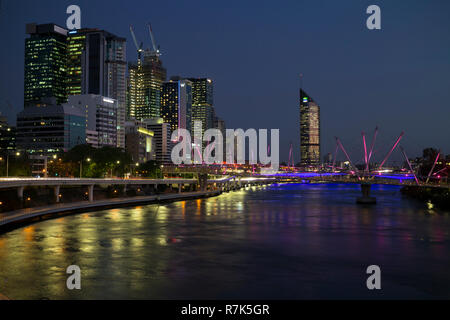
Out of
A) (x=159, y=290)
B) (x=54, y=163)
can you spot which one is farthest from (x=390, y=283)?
(x=54, y=163)

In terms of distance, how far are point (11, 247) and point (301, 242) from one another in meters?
26.6

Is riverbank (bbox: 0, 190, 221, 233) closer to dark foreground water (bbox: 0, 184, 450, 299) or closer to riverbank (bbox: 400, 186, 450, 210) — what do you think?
dark foreground water (bbox: 0, 184, 450, 299)

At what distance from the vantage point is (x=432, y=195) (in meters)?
109

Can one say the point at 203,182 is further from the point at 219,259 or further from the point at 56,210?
the point at 219,259

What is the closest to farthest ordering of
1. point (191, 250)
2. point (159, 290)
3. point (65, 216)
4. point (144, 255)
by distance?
1. point (159, 290)
2. point (144, 255)
3. point (191, 250)
4. point (65, 216)

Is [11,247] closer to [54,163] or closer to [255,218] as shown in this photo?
[255,218]

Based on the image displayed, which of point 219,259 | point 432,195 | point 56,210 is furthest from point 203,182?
point 219,259

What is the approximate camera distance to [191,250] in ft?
128

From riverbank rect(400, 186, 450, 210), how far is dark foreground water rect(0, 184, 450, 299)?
Answer: 3128 centimetres

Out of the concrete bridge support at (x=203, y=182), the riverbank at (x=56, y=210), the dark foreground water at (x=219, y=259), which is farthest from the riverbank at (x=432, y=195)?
the concrete bridge support at (x=203, y=182)

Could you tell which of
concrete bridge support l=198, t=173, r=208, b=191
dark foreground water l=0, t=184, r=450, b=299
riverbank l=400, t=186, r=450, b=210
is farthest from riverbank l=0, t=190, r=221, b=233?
riverbank l=400, t=186, r=450, b=210

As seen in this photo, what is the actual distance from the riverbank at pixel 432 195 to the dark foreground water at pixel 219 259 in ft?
103

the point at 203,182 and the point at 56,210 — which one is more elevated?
the point at 203,182

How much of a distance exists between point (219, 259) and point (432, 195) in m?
89.5
